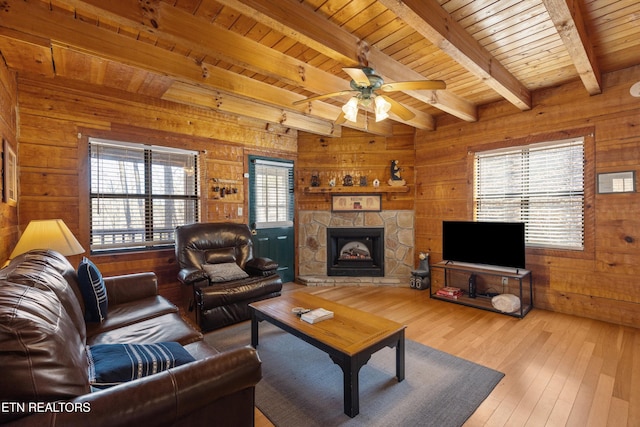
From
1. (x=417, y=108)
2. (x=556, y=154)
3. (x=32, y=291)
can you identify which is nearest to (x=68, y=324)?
(x=32, y=291)

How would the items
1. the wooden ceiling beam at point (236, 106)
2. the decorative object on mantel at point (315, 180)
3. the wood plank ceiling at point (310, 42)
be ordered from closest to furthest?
the wood plank ceiling at point (310, 42) < the wooden ceiling beam at point (236, 106) < the decorative object on mantel at point (315, 180)

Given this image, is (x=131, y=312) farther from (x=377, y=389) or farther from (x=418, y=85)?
(x=418, y=85)

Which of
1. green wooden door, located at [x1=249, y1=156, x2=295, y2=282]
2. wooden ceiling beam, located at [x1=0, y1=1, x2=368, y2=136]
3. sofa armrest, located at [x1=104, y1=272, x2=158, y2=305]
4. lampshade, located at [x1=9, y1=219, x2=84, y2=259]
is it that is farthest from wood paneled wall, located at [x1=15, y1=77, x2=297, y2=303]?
sofa armrest, located at [x1=104, y1=272, x2=158, y2=305]

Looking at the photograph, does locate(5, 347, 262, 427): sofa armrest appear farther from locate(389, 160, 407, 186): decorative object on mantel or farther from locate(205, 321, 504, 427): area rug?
locate(389, 160, 407, 186): decorative object on mantel

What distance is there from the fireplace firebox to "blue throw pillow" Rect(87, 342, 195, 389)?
3.75 m

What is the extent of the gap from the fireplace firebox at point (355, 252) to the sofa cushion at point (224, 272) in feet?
6.45

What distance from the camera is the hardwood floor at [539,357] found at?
194cm

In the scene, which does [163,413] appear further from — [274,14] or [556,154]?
[556,154]

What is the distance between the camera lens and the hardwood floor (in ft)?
6.38

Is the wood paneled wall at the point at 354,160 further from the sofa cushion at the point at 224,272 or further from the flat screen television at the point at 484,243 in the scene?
the sofa cushion at the point at 224,272

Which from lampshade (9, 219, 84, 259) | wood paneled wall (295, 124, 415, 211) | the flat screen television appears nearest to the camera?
lampshade (9, 219, 84, 259)

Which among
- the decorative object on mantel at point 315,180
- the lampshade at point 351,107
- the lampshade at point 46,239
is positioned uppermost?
the lampshade at point 351,107

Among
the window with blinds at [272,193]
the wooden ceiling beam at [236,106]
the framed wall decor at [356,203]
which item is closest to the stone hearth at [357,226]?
the framed wall decor at [356,203]

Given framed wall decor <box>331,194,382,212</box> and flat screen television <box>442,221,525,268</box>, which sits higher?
framed wall decor <box>331,194,382,212</box>
